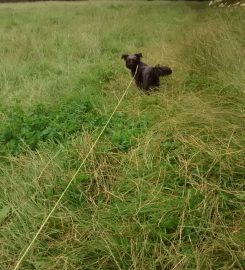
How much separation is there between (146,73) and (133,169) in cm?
168

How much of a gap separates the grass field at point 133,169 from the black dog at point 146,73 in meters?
0.13

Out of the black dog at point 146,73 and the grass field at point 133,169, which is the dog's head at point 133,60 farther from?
the grass field at point 133,169

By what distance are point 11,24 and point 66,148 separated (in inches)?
356

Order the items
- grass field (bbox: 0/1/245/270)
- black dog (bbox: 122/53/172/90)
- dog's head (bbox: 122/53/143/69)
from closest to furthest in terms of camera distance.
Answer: grass field (bbox: 0/1/245/270), black dog (bbox: 122/53/172/90), dog's head (bbox: 122/53/143/69)

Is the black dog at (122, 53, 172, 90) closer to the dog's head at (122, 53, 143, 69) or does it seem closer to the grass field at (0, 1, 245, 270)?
the dog's head at (122, 53, 143, 69)

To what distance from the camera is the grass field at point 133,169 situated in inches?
85.8

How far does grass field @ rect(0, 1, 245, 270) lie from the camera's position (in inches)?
85.8

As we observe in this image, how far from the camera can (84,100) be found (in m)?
4.19

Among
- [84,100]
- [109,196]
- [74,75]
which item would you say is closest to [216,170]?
[109,196]

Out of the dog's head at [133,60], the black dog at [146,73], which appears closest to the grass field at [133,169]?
the black dog at [146,73]

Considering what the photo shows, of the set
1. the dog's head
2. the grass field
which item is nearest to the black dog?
the dog's head

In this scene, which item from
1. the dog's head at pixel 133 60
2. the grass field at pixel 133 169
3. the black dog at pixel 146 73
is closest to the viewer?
the grass field at pixel 133 169

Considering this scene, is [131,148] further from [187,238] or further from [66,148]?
[187,238]

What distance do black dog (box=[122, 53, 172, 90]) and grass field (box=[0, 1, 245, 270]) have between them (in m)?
0.13
